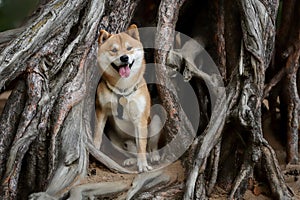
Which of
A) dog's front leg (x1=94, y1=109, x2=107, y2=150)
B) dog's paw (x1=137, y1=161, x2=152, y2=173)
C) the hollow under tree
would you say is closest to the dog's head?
the hollow under tree

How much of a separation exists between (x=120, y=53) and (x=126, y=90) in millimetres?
266

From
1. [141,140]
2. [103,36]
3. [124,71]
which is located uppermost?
[103,36]

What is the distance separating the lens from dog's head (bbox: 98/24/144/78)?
126 inches

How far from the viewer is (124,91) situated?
3377 millimetres

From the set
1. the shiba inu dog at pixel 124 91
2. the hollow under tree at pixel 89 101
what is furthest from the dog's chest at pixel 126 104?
the hollow under tree at pixel 89 101

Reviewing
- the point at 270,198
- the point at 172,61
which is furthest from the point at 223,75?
the point at 270,198

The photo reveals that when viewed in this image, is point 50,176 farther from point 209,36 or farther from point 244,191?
point 209,36

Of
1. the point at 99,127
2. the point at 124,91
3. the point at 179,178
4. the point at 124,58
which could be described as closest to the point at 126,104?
the point at 124,91

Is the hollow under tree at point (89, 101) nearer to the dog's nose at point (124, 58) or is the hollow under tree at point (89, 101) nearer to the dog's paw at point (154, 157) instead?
the dog's paw at point (154, 157)

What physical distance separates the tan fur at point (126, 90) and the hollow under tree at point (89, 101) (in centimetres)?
10

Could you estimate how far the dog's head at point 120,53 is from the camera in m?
3.21

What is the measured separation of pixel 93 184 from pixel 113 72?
0.66 metres

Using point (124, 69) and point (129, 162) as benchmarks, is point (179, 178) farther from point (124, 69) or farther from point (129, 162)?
point (124, 69)

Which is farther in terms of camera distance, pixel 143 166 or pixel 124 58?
pixel 143 166
